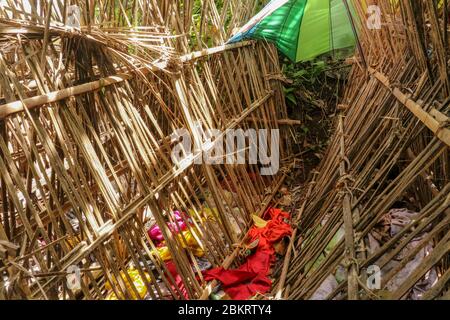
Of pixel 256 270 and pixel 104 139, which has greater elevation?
pixel 104 139

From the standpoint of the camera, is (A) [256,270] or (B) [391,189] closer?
(B) [391,189]

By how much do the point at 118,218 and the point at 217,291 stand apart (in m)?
1.02

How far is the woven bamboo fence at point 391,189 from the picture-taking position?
1457mm

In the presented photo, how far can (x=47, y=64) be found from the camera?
176 cm

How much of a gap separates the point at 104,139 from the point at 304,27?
213 cm

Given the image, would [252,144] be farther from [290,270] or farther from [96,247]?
[96,247]

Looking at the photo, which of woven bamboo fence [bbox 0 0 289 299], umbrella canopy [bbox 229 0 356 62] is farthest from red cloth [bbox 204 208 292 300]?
umbrella canopy [bbox 229 0 356 62]

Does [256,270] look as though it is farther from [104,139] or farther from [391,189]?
[104,139]

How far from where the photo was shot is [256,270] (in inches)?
109

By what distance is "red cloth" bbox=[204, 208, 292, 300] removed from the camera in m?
2.53

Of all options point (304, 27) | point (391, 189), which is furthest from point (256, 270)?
point (304, 27)

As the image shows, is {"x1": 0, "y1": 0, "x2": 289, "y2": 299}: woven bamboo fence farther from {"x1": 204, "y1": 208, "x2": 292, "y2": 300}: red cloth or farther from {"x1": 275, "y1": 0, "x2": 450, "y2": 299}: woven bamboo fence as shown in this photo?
{"x1": 275, "y1": 0, "x2": 450, "y2": 299}: woven bamboo fence
